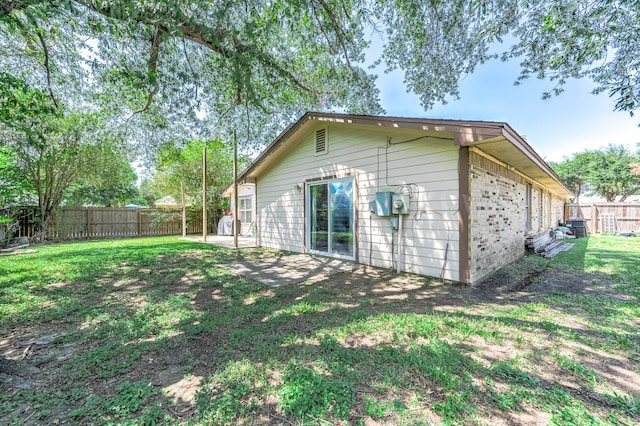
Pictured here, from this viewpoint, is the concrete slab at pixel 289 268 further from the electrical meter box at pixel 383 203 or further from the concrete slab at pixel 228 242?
the concrete slab at pixel 228 242

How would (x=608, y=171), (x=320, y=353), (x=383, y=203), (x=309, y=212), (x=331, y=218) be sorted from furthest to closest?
1. (x=608, y=171)
2. (x=309, y=212)
3. (x=331, y=218)
4. (x=383, y=203)
5. (x=320, y=353)

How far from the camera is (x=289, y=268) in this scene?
18.5 ft

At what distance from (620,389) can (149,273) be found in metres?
6.52

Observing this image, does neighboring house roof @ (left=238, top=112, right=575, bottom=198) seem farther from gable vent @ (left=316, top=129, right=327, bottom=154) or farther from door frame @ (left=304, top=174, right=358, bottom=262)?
door frame @ (left=304, top=174, right=358, bottom=262)

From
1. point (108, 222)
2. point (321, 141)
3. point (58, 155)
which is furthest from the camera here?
point (108, 222)

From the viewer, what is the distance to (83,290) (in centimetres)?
407

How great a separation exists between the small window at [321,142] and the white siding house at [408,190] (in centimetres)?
3

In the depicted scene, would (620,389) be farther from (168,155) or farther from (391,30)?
(168,155)

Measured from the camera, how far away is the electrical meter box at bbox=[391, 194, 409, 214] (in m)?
4.83

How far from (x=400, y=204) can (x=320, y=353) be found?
131 inches

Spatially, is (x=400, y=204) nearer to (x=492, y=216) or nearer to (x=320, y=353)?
(x=492, y=216)

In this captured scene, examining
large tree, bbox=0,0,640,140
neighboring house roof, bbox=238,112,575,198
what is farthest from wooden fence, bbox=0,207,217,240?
neighboring house roof, bbox=238,112,575,198

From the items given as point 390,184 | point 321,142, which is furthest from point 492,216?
point 321,142

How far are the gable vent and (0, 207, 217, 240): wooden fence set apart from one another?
11.1 m
